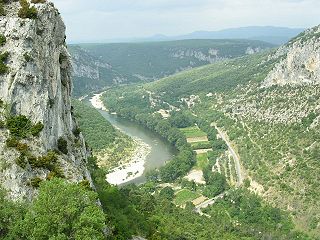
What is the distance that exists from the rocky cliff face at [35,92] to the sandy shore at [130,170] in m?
79.0

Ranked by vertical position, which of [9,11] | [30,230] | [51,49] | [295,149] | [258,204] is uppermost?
[9,11]

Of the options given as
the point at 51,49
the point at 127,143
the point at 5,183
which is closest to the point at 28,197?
the point at 5,183

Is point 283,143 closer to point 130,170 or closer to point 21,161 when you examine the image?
point 130,170

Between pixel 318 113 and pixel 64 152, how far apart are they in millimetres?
104158

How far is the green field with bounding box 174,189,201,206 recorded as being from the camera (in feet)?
362

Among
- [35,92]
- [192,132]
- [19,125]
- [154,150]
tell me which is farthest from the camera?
[192,132]

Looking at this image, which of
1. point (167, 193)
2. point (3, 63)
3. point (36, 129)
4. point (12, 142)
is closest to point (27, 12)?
point (3, 63)

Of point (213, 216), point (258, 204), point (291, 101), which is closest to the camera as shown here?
point (213, 216)

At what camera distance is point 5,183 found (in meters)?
34.6

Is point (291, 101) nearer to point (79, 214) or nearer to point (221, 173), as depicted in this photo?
point (221, 173)

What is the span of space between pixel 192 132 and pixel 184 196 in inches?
2964

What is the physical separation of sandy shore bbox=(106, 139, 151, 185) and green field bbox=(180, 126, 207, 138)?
96.3 ft

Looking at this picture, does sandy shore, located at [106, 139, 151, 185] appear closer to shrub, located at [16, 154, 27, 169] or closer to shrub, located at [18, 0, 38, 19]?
shrub, located at [18, 0, 38, 19]

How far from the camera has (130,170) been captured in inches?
5374
